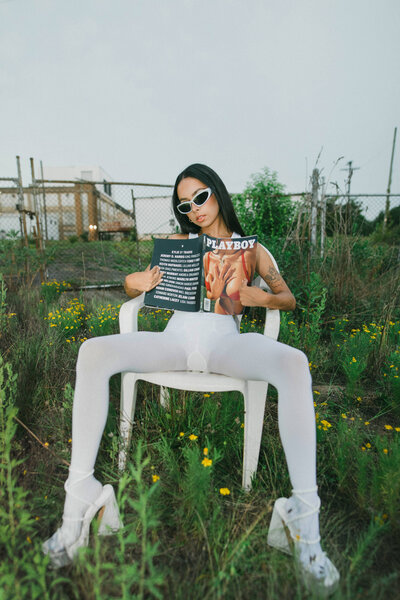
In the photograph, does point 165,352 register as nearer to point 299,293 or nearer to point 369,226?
point 299,293

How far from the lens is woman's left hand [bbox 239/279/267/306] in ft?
4.36

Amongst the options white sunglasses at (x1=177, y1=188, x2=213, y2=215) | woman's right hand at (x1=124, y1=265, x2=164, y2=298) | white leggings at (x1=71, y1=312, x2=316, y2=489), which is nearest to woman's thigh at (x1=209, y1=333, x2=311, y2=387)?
white leggings at (x1=71, y1=312, x2=316, y2=489)

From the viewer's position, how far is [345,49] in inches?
203

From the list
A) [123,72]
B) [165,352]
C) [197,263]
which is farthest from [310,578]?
[123,72]

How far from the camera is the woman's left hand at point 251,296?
1328 mm

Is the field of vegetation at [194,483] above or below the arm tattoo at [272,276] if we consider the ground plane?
below

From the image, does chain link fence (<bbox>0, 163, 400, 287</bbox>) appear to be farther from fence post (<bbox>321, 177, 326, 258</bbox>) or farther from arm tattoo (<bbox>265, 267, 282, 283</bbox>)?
arm tattoo (<bbox>265, 267, 282, 283</bbox>)

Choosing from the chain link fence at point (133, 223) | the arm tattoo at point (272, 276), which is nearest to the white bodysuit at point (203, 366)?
the arm tattoo at point (272, 276)

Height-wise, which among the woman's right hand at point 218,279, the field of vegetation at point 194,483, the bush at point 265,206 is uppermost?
the bush at point 265,206

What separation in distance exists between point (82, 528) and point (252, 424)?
2.12 feet

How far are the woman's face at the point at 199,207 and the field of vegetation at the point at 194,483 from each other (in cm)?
88

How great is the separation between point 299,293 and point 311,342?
2.25ft

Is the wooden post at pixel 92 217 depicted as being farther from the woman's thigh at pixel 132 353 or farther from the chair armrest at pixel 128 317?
the woman's thigh at pixel 132 353

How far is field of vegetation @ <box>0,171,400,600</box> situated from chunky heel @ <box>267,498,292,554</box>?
25mm
